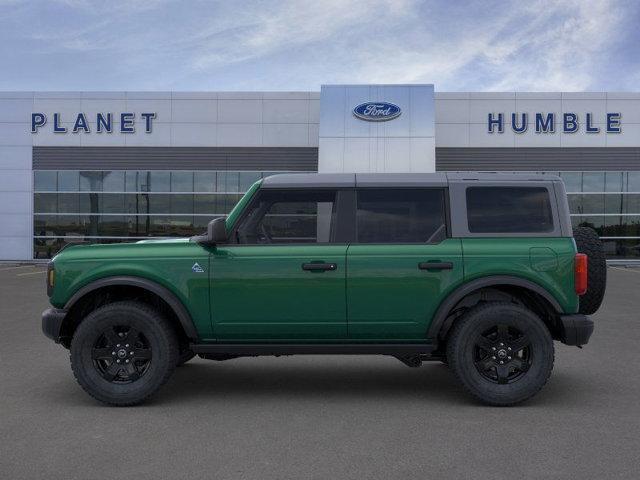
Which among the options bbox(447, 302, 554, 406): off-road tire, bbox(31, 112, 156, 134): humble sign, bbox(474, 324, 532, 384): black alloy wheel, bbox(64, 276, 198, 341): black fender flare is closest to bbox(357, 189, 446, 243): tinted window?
bbox(447, 302, 554, 406): off-road tire

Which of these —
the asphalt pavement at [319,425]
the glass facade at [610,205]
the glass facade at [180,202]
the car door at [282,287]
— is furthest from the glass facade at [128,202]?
the car door at [282,287]

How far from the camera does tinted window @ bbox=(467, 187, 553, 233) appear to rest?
5.45 metres

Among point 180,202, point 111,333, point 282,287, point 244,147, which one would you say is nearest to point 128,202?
point 180,202

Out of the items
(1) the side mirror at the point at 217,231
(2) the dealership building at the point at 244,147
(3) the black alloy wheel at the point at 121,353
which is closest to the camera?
(1) the side mirror at the point at 217,231

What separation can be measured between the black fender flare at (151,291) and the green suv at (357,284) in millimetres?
11

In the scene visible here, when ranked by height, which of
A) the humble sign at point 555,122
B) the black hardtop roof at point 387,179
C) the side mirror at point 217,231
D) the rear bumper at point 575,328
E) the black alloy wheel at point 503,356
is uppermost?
the humble sign at point 555,122

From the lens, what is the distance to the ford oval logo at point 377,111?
27625mm

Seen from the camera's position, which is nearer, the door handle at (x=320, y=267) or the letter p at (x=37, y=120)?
the door handle at (x=320, y=267)

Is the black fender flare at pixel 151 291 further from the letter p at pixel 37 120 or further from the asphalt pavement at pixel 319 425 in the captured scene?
the letter p at pixel 37 120

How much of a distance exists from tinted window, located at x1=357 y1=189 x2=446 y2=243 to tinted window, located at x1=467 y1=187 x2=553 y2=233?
0.91 feet

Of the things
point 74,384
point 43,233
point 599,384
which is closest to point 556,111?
point 43,233

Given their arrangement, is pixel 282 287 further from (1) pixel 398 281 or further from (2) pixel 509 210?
(2) pixel 509 210

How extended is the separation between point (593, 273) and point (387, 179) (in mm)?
1871

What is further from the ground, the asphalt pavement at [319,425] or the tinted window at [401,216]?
the tinted window at [401,216]
